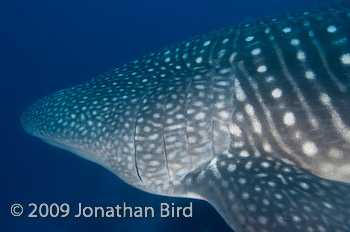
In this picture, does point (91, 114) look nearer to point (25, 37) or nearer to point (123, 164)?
point (123, 164)

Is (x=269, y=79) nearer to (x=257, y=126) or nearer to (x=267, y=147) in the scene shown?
(x=257, y=126)

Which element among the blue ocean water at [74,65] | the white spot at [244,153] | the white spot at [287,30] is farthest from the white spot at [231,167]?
A: the blue ocean water at [74,65]

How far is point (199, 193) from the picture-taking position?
9.04 ft

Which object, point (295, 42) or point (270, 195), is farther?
point (295, 42)

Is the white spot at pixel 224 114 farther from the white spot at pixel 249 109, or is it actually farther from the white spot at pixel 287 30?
the white spot at pixel 287 30

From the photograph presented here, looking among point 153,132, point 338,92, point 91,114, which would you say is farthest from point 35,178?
point 338,92

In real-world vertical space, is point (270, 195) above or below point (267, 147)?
below

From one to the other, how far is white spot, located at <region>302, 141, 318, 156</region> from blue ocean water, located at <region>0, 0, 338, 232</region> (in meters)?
2.93

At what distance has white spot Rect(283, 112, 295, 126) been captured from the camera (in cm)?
265

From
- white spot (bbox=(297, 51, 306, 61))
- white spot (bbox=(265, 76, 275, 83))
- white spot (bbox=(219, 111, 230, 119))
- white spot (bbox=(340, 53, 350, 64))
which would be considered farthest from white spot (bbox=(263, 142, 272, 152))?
white spot (bbox=(340, 53, 350, 64))

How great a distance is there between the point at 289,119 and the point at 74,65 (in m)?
29.7

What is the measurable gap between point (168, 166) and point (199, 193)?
1.79ft

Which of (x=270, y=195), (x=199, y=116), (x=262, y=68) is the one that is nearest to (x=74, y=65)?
(x=199, y=116)

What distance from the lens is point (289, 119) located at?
2.66 m
